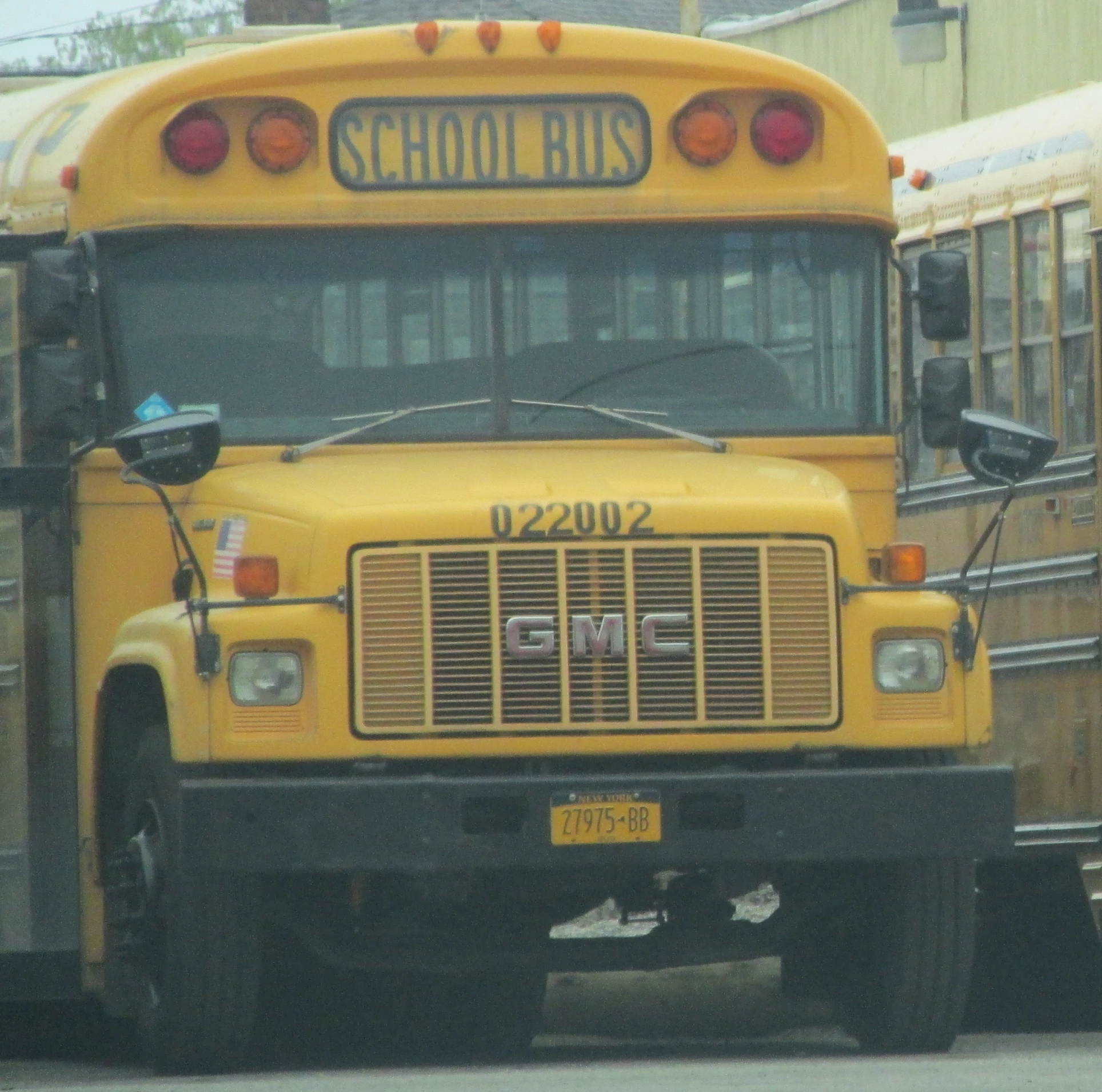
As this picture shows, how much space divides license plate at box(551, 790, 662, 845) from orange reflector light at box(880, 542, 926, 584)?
33.4 inches

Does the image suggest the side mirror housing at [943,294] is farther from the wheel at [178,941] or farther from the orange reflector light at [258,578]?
the wheel at [178,941]

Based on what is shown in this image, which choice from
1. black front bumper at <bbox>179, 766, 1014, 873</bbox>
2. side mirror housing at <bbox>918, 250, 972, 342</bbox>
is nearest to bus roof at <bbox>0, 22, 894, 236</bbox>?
side mirror housing at <bbox>918, 250, 972, 342</bbox>

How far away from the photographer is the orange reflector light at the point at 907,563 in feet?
25.1

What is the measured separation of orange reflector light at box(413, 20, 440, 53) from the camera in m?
8.20

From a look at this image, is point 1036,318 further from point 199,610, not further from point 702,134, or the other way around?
point 199,610

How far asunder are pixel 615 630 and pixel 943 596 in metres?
0.88

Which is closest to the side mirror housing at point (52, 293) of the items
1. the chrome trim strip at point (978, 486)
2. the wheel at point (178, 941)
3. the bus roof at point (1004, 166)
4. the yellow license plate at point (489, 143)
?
the yellow license plate at point (489, 143)

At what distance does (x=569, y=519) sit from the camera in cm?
731

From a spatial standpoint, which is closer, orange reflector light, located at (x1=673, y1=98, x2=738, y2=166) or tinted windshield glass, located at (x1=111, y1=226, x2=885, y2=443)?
tinted windshield glass, located at (x1=111, y1=226, x2=885, y2=443)

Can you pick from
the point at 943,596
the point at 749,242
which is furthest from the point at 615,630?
the point at 749,242

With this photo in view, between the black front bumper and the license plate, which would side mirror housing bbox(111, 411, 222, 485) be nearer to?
the black front bumper

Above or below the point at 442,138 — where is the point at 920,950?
below

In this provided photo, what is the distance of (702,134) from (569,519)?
57.8 inches

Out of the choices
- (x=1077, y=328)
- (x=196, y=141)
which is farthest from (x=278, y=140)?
(x=1077, y=328)
